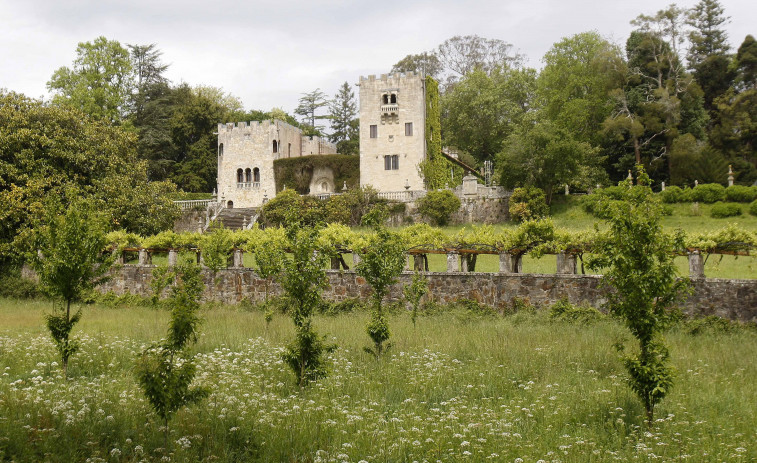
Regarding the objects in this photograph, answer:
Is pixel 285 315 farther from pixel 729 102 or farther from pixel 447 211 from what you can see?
pixel 729 102

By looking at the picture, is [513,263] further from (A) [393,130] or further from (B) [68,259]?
(A) [393,130]

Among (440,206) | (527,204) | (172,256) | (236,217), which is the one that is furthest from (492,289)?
(236,217)

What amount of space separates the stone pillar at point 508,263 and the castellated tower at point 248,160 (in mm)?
31191

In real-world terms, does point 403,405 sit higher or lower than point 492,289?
lower

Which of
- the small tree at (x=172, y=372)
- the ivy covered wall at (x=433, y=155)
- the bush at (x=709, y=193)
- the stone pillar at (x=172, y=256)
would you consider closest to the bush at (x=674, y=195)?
the bush at (x=709, y=193)

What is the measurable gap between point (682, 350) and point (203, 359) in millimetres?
9870

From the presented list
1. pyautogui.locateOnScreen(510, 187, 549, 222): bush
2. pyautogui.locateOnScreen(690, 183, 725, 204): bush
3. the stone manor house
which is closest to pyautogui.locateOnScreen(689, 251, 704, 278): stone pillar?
pyautogui.locateOnScreen(510, 187, 549, 222): bush

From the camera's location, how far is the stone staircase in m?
40.5

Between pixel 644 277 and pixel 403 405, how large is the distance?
13.0 feet

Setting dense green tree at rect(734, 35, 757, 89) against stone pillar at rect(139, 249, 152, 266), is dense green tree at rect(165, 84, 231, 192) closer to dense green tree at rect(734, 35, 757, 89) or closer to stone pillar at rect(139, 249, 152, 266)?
stone pillar at rect(139, 249, 152, 266)

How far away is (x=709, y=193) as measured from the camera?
1314 inches

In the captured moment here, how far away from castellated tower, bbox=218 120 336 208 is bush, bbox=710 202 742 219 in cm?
3081

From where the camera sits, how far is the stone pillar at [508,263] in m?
19.3

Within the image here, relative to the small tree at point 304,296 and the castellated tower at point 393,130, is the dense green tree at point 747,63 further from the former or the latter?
the small tree at point 304,296
